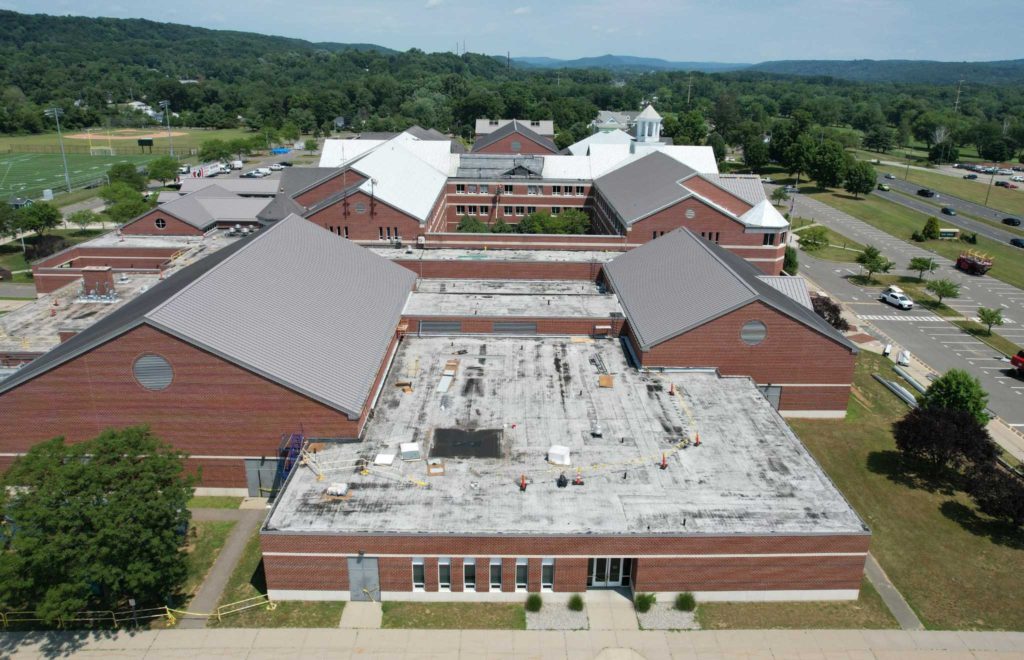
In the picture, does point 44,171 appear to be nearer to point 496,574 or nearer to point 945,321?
point 496,574

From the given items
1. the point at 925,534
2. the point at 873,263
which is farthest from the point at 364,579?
the point at 873,263

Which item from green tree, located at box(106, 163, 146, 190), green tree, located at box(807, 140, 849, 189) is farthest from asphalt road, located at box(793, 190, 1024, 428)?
green tree, located at box(106, 163, 146, 190)

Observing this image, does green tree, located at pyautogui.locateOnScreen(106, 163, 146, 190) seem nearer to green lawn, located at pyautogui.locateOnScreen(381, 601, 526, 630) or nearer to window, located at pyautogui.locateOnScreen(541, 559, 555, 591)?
green lawn, located at pyautogui.locateOnScreen(381, 601, 526, 630)

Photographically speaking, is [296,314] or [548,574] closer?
[548,574]

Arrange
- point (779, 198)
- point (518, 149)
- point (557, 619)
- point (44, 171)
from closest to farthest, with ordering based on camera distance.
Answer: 1. point (557, 619)
2. point (518, 149)
3. point (779, 198)
4. point (44, 171)

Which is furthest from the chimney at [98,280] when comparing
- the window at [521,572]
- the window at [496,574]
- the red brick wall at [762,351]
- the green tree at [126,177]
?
the green tree at [126,177]

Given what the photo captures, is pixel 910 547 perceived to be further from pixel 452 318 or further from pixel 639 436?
pixel 452 318

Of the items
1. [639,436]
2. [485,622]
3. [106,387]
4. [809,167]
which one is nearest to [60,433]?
[106,387]
